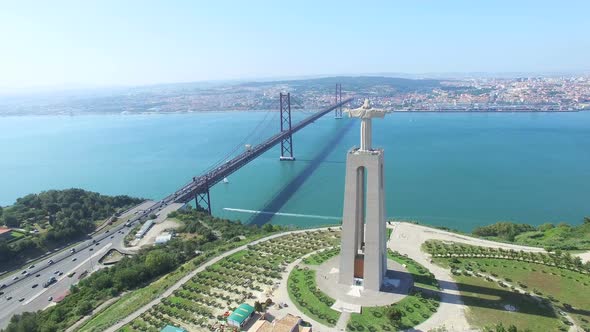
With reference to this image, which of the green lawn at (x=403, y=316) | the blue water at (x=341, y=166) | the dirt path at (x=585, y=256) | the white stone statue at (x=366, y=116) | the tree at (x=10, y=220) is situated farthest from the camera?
the blue water at (x=341, y=166)

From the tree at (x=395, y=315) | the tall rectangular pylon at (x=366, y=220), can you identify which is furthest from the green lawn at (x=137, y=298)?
the tree at (x=395, y=315)

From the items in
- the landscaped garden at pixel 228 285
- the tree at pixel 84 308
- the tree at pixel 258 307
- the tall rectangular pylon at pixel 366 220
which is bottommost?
the tree at pixel 84 308

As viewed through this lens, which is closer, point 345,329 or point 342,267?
point 345,329

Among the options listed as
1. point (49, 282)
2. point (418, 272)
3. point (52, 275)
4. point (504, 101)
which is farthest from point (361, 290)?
point (504, 101)

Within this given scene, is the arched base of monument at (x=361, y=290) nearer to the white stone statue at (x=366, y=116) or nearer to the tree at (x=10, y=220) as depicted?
the white stone statue at (x=366, y=116)

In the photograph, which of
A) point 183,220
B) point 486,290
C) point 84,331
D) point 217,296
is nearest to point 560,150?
point 486,290

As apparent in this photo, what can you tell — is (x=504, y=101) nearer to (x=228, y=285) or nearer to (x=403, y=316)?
(x=403, y=316)

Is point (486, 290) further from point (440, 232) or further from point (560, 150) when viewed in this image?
point (560, 150)
